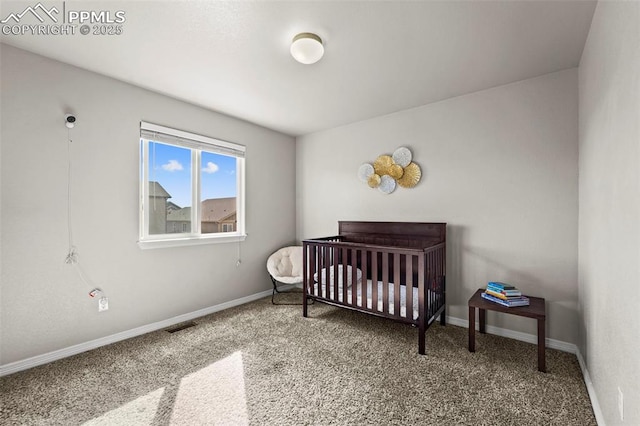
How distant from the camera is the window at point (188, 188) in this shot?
274 cm

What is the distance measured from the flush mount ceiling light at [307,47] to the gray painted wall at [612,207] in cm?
148

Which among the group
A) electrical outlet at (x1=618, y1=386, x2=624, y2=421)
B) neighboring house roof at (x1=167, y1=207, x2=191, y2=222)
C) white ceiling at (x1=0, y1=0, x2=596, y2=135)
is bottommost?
electrical outlet at (x1=618, y1=386, x2=624, y2=421)

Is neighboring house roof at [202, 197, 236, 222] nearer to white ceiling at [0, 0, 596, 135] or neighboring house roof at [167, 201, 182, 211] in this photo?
neighboring house roof at [167, 201, 182, 211]

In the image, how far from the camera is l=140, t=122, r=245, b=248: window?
274 centimetres

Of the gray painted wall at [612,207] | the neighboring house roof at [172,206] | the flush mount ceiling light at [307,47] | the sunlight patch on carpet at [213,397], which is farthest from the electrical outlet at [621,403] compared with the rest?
the neighboring house roof at [172,206]

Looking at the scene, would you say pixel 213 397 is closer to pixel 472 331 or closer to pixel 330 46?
pixel 472 331

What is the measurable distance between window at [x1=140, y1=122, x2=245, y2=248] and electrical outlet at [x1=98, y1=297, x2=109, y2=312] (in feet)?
1.75

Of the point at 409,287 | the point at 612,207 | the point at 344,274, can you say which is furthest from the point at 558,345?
the point at 344,274

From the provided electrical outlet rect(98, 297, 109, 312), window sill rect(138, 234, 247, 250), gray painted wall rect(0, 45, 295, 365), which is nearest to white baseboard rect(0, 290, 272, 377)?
gray painted wall rect(0, 45, 295, 365)

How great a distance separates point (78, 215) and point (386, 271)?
8.54 ft

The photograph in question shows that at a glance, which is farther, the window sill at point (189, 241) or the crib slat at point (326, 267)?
the crib slat at point (326, 267)

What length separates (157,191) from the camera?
2816mm

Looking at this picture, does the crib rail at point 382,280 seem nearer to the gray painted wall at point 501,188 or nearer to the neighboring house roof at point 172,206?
the gray painted wall at point 501,188

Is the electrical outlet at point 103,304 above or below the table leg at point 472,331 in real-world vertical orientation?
above
